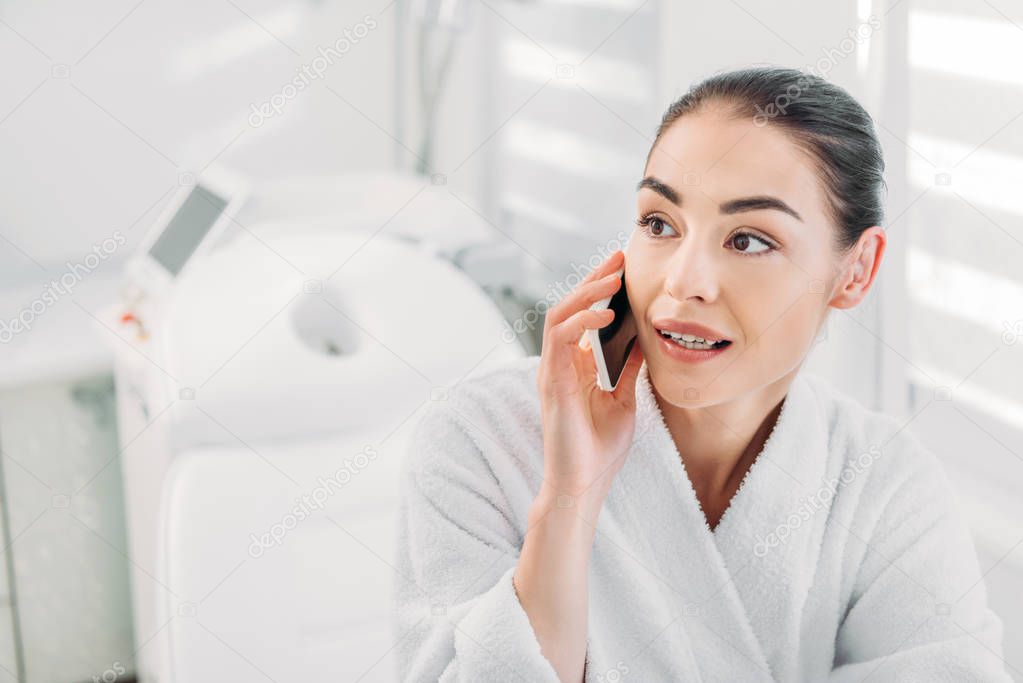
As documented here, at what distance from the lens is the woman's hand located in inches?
34.3

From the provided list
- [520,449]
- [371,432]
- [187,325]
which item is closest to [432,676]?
[520,449]

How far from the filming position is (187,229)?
1654 millimetres

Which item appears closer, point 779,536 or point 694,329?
point 694,329

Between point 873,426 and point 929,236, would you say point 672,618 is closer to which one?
point 873,426

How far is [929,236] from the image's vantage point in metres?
1.21
